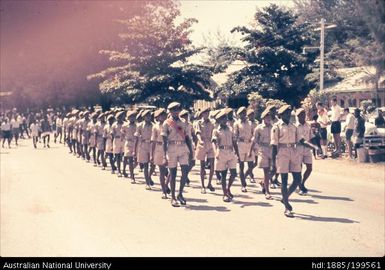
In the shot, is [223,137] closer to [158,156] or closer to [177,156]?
[177,156]

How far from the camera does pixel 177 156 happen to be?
10805 millimetres

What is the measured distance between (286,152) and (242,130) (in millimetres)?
3340

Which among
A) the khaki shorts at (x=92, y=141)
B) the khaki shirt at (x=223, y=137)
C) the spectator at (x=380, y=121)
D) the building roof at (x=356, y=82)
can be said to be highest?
the building roof at (x=356, y=82)

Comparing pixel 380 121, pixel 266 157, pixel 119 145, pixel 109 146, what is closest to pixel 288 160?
pixel 266 157

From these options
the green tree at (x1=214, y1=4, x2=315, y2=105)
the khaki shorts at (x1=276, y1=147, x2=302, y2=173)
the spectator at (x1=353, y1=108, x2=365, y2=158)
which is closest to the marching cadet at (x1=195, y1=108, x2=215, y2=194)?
the khaki shorts at (x1=276, y1=147, x2=302, y2=173)

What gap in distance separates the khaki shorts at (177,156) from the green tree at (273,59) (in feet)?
67.1

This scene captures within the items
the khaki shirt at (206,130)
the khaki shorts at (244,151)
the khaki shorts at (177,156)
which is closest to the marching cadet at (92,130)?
the khaki shirt at (206,130)

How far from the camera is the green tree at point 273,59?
31.1 meters

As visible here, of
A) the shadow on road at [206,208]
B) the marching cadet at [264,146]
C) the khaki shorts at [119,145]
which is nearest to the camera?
the shadow on road at [206,208]

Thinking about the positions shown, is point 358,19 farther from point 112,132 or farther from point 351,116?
point 112,132

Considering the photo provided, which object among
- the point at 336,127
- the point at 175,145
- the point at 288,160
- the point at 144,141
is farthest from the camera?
the point at 336,127

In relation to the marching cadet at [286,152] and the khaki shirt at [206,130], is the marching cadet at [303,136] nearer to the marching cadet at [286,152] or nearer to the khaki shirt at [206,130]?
the marching cadet at [286,152]
